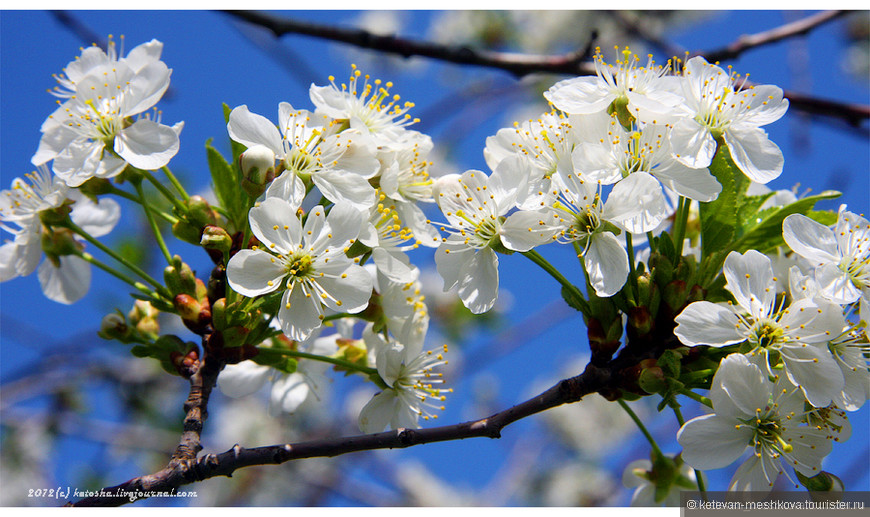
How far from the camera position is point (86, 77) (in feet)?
6.75

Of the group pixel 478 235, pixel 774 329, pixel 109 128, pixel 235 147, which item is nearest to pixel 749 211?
pixel 774 329

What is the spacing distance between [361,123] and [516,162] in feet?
1.65

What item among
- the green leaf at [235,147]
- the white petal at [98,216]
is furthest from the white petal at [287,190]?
the white petal at [98,216]

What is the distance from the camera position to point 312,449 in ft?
5.57

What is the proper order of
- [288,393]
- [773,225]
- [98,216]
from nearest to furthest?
[773,225] < [288,393] < [98,216]

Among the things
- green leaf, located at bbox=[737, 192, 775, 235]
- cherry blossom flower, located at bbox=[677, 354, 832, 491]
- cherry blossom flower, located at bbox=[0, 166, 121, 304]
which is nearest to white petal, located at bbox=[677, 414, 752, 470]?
cherry blossom flower, located at bbox=[677, 354, 832, 491]

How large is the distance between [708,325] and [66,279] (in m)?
2.10

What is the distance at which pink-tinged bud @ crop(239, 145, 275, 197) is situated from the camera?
1.83 meters

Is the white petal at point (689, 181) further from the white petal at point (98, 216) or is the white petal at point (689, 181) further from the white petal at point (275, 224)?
the white petal at point (98, 216)

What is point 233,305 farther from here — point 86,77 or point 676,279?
point 676,279

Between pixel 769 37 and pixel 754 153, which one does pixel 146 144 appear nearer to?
pixel 754 153

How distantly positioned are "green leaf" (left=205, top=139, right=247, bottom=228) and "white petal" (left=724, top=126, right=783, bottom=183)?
1.39 metres

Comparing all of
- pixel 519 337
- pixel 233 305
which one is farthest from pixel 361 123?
pixel 519 337

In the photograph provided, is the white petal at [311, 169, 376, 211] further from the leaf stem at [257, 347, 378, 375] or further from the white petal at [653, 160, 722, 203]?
the white petal at [653, 160, 722, 203]
